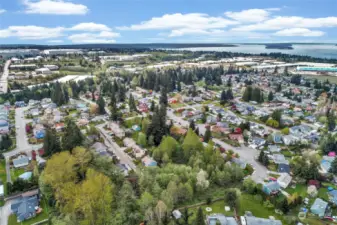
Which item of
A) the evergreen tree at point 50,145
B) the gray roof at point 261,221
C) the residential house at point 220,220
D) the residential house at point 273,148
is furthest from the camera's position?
the residential house at point 273,148

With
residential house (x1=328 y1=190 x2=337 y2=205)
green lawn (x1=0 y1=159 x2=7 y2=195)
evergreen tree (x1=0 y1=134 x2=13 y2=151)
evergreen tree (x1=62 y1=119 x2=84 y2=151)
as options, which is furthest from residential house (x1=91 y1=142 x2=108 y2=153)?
residential house (x1=328 y1=190 x2=337 y2=205)

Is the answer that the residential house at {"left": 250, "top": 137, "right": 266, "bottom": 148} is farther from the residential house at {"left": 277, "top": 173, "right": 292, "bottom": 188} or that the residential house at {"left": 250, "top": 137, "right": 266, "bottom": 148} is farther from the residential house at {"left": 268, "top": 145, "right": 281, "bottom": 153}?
the residential house at {"left": 277, "top": 173, "right": 292, "bottom": 188}

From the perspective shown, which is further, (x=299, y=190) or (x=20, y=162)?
(x=20, y=162)

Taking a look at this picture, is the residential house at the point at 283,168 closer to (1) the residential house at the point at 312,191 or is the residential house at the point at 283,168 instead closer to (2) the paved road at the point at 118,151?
(1) the residential house at the point at 312,191

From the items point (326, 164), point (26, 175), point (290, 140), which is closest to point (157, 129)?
point (26, 175)

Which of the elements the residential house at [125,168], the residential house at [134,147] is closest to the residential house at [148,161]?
the residential house at [134,147]

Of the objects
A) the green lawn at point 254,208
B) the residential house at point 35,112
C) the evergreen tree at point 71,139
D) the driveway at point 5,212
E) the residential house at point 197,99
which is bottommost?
the driveway at point 5,212

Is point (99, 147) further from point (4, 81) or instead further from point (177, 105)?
point (4, 81)

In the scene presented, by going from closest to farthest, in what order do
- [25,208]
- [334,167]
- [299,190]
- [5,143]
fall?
1. [25,208]
2. [299,190]
3. [334,167]
4. [5,143]
